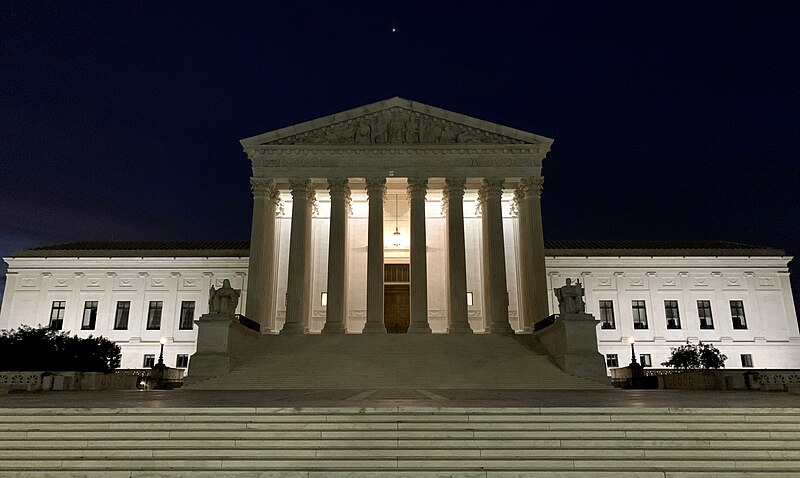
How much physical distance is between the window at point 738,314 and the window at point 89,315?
47689 millimetres

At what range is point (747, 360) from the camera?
137ft

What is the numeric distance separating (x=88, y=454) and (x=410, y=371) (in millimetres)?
15976

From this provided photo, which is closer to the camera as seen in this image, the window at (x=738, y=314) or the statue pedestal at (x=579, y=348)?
the statue pedestal at (x=579, y=348)

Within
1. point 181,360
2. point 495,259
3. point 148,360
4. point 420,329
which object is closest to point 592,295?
point 495,259

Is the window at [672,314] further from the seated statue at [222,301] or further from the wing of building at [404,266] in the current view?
the seated statue at [222,301]

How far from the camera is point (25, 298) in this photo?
42906 millimetres

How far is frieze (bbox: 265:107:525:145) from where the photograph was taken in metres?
34.5

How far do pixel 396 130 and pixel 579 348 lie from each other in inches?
671

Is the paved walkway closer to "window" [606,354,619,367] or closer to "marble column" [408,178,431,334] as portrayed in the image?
"marble column" [408,178,431,334]

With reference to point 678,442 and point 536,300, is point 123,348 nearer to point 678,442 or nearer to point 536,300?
point 536,300

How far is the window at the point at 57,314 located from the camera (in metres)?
42.5

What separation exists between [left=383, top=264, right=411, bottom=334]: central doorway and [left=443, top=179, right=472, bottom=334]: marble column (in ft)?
20.0

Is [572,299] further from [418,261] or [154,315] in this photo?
[154,315]

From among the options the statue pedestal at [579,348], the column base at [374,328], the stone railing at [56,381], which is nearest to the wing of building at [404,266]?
the column base at [374,328]
